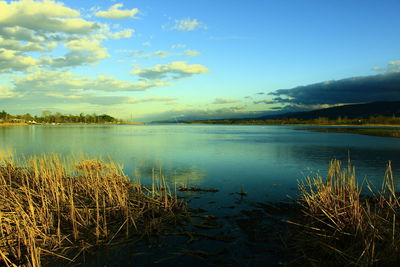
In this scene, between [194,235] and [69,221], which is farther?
[69,221]

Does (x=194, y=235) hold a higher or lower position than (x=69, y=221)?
lower

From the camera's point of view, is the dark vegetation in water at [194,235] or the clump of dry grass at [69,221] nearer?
the dark vegetation in water at [194,235]

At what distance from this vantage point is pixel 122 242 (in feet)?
24.1

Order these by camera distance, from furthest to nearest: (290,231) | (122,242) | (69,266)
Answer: (290,231), (122,242), (69,266)

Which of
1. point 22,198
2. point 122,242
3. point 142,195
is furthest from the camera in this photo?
point 142,195

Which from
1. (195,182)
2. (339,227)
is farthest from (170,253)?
(195,182)

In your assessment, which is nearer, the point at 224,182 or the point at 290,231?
the point at 290,231

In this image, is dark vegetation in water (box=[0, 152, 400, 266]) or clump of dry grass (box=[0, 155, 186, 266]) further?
clump of dry grass (box=[0, 155, 186, 266])

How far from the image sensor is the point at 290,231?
804cm

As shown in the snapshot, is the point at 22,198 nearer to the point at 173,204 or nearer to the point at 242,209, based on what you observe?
the point at 173,204

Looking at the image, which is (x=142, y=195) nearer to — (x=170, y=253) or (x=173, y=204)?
(x=173, y=204)

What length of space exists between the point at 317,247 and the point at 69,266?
6.45m

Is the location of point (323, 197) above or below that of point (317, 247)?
above

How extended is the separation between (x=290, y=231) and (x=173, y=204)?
4209mm
